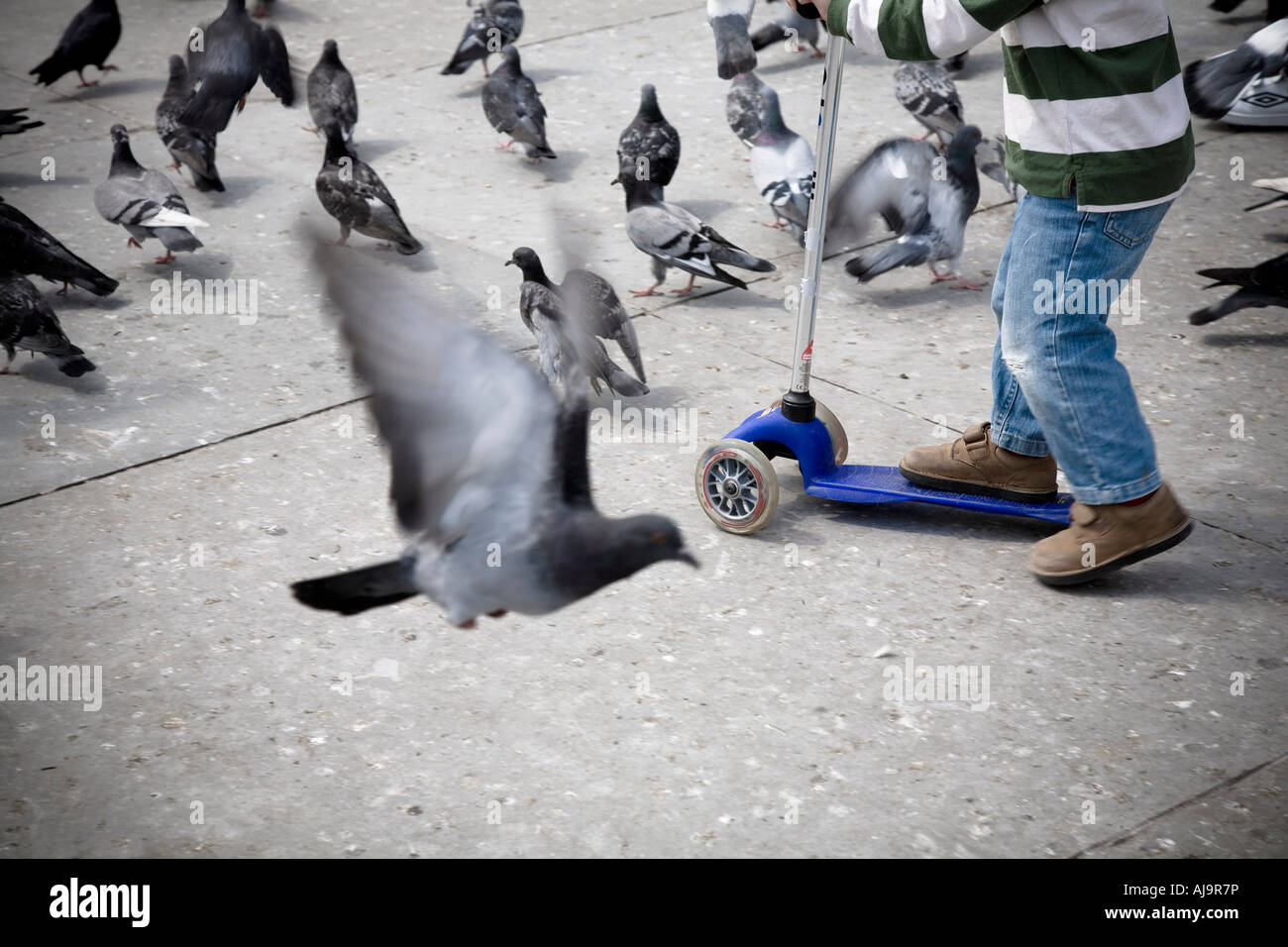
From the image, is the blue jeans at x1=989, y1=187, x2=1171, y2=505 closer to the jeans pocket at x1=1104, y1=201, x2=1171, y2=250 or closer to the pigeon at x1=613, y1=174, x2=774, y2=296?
the jeans pocket at x1=1104, y1=201, x2=1171, y2=250

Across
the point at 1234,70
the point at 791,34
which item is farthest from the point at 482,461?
the point at 791,34

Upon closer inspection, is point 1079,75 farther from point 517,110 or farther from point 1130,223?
point 517,110

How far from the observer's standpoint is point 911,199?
5.70 metres

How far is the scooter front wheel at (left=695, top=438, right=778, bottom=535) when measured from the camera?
156 inches

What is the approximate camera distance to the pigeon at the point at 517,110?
7141 mm

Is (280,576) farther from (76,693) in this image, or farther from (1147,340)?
(1147,340)

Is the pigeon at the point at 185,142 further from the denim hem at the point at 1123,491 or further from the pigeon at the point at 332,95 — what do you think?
the denim hem at the point at 1123,491

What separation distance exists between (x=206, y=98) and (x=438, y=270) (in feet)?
6.88

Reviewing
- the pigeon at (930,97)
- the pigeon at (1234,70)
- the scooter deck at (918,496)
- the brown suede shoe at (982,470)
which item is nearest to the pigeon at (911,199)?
the pigeon at (930,97)

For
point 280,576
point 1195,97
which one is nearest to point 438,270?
point 280,576

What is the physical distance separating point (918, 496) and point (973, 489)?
0.63 feet

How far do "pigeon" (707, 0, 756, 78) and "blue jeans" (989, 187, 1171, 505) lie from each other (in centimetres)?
444

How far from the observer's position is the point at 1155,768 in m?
3.12

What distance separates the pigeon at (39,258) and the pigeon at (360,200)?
1102mm
